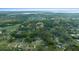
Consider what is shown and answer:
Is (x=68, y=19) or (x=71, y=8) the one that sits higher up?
(x=71, y=8)

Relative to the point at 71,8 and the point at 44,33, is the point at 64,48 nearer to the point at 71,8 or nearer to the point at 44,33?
the point at 44,33
